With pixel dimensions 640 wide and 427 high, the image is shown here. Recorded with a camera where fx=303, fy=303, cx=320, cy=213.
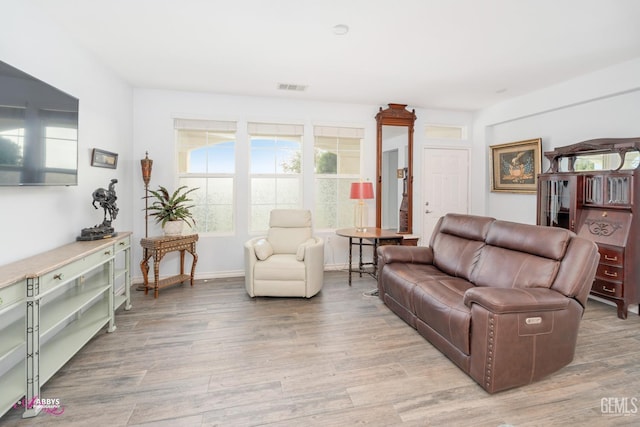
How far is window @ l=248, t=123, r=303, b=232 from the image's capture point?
450 cm

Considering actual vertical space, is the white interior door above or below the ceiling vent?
below

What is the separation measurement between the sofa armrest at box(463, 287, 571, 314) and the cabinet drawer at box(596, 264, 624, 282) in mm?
1729

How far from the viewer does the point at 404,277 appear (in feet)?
9.34

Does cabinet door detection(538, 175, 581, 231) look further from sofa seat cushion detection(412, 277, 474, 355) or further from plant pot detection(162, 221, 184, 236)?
plant pot detection(162, 221, 184, 236)

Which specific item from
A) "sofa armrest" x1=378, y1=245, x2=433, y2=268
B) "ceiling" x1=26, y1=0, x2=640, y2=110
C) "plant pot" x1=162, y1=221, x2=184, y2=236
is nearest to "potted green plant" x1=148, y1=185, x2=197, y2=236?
"plant pot" x1=162, y1=221, x2=184, y2=236

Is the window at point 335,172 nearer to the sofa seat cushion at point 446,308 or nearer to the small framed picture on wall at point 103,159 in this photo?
the sofa seat cushion at point 446,308

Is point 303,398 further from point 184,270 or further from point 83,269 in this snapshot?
point 184,270

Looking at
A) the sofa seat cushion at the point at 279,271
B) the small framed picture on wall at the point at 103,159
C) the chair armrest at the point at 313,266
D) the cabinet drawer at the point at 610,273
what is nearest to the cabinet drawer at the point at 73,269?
the small framed picture on wall at the point at 103,159

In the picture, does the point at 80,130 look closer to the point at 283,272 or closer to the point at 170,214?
the point at 170,214

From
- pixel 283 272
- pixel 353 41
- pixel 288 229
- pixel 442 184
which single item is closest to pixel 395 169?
pixel 442 184

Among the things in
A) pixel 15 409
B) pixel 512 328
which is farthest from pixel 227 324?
pixel 512 328

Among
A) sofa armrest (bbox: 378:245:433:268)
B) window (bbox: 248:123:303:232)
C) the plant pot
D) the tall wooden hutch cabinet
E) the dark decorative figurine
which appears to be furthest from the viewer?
window (bbox: 248:123:303:232)

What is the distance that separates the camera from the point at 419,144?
5.00 m

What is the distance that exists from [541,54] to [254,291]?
12.9 feet
